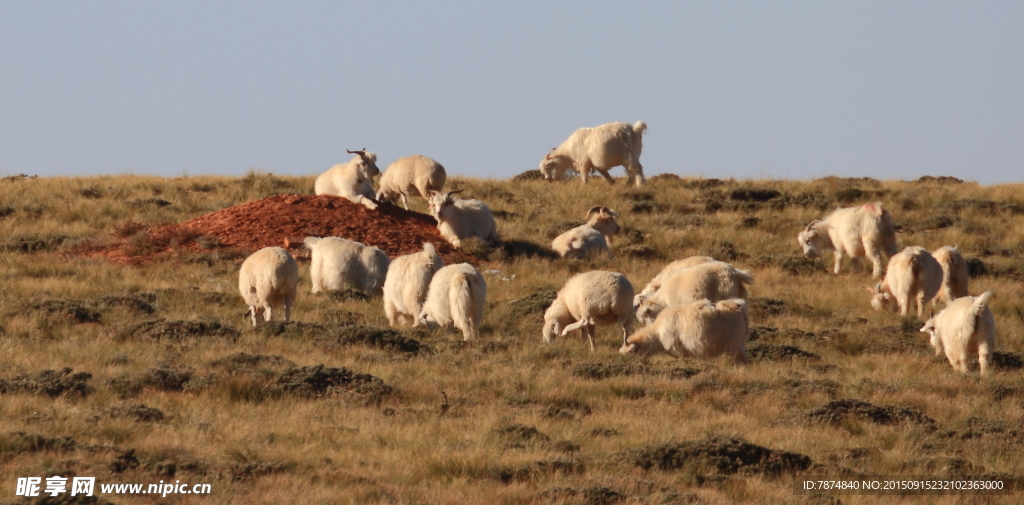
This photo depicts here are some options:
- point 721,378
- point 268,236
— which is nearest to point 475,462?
point 721,378

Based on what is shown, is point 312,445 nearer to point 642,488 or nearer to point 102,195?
point 642,488

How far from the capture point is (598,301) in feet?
47.3

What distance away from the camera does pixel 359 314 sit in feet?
54.7

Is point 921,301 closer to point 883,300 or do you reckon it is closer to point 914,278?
point 914,278

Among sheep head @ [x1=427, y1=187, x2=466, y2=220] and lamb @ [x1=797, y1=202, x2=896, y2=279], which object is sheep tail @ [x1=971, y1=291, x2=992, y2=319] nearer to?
lamb @ [x1=797, y1=202, x2=896, y2=279]

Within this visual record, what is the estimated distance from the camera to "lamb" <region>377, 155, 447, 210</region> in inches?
962

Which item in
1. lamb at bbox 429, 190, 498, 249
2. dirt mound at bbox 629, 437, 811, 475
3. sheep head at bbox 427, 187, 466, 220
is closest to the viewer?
dirt mound at bbox 629, 437, 811, 475

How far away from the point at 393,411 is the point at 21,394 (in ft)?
10.8

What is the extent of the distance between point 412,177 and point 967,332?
1348 centimetres

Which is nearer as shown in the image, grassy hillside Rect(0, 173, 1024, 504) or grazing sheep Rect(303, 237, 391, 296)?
grassy hillside Rect(0, 173, 1024, 504)

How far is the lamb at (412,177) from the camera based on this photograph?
2444 cm

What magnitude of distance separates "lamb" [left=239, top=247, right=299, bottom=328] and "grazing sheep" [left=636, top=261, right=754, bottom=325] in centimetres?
458

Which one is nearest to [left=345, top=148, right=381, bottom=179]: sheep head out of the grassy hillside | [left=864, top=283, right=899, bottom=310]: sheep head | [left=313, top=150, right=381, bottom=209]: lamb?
[left=313, top=150, right=381, bottom=209]: lamb

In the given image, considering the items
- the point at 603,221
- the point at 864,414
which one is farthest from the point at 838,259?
the point at 864,414
